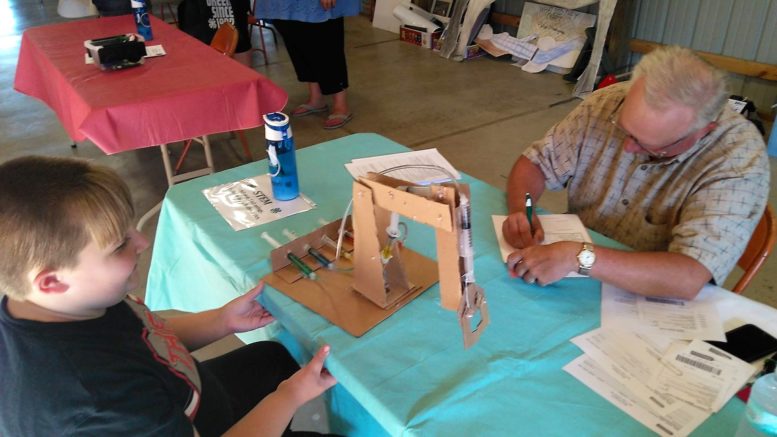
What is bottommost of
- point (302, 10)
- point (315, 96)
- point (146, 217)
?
point (146, 217)

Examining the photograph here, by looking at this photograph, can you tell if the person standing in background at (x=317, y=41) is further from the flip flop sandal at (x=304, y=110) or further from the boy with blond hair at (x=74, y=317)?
the boy with blond hair at (x=74, y=317)

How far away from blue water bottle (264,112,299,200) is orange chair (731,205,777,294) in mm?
1083

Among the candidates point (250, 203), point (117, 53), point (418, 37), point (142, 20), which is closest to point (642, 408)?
point (250, 203)

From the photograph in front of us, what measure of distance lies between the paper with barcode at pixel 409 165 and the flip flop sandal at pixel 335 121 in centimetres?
233

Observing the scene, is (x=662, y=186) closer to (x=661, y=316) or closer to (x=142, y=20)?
(x=661, y=316)

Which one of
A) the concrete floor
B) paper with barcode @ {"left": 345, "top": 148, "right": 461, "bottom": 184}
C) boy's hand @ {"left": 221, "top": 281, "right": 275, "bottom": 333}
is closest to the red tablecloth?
the concrete floor

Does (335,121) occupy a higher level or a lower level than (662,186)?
lower

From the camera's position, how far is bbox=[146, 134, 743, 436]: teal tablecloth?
2.86 ft

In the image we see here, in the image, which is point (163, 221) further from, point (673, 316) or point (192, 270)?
point (673, 316)

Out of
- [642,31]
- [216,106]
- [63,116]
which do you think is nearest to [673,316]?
[216,106]

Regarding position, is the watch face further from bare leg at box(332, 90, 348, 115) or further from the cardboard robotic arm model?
bare leg at box(332, 90, 348, 115)

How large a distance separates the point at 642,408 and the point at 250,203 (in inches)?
40.2

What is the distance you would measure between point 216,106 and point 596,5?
12.6 ft

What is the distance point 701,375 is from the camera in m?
0.94
